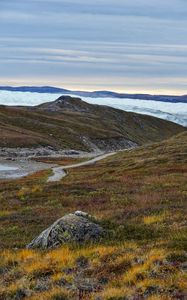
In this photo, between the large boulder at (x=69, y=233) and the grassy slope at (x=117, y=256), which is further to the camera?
the large boulder at (x=69, y=233)

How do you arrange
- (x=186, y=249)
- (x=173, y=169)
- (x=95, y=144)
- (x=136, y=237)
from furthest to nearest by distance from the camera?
(x=95, y=144)
(x=173, y=169)
(x=136, y=237)
(x=186, y=249)

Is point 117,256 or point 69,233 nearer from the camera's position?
point 117,256

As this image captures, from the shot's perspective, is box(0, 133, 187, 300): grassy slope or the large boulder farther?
the large boulder

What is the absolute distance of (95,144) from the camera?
197m

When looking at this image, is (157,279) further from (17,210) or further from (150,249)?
(17,210)

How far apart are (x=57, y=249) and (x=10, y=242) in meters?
4.16

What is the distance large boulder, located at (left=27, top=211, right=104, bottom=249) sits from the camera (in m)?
19.5

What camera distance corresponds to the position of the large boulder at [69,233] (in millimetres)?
19500

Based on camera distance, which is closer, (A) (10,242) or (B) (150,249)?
(B) (150,249)

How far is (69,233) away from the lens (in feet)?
64.3

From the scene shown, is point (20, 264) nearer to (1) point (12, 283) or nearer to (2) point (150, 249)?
(1) point (12, 283)

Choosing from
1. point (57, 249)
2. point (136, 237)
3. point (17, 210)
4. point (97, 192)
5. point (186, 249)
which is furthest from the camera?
point (97, 192)

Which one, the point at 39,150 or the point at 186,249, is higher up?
the point at 186,249

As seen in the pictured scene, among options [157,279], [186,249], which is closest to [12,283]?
[157,279]
